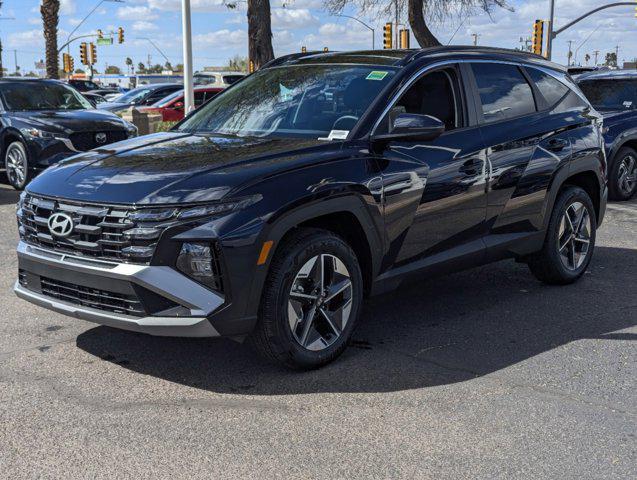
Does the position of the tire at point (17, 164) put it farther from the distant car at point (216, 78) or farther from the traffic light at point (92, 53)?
the traffic light at point (92, 53)

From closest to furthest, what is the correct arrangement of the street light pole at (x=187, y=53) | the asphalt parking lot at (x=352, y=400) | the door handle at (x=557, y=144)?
the asphalt parking lot at (x=352, y=400), the door handle at (x=557, y=144), the street light pole at (x=187, y=53)

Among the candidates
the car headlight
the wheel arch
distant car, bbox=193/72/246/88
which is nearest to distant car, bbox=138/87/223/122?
distant car, bbox=193/72/246/88

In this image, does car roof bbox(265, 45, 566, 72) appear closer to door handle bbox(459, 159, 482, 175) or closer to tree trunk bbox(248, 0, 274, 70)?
door handle bbox(459, 159, 482, 175)

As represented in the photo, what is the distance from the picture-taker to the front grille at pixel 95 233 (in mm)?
3979

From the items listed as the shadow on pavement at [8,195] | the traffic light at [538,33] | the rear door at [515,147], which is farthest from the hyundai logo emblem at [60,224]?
the traffic light at [538,33]

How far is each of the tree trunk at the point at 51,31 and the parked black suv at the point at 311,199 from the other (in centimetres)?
A: 2835

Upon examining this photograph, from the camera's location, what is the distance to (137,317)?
4.04 metres

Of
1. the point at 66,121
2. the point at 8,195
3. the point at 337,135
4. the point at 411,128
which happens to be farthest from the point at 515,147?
the point at 8,195

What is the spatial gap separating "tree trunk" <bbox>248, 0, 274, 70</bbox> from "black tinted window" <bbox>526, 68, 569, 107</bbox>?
34.3 feet

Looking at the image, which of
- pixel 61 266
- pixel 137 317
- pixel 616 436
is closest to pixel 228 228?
pixel 137 317

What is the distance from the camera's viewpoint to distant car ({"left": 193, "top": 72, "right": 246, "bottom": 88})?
97.7 ft

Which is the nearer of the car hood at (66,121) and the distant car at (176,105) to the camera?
the car hood at (66,121)

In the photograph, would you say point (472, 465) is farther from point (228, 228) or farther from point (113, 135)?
point (113, 135)

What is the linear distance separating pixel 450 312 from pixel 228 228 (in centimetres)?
240
